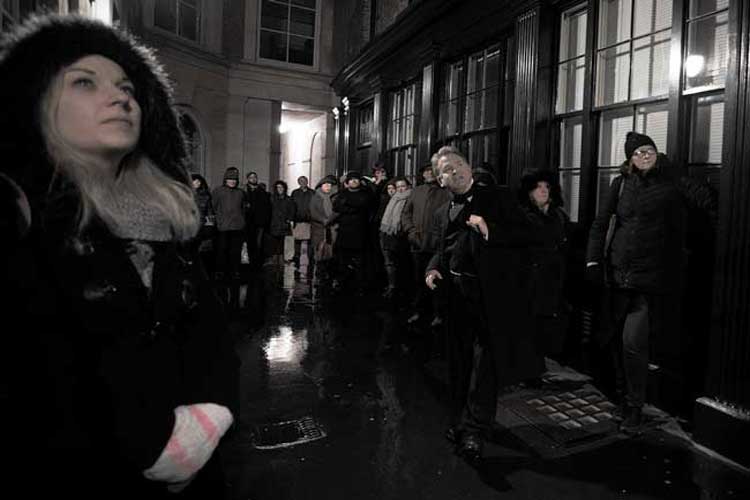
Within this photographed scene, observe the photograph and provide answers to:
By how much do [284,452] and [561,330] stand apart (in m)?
3.16

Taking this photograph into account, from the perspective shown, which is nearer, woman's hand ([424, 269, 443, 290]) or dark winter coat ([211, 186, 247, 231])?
woman's hand ([424, 269, 443, 290])

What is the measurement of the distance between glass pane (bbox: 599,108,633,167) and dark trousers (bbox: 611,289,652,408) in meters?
1.95

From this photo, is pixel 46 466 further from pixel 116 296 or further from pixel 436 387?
pixel 436 387

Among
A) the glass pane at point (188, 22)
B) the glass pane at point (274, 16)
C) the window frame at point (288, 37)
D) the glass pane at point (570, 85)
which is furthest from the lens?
the glass pane at point (274, 16)

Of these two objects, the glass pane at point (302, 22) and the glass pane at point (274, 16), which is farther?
the glass pane at point (302, 22)

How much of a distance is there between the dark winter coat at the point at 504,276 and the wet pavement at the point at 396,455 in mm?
621

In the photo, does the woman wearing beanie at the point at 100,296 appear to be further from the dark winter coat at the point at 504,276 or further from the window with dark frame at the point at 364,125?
the window with dark frame at the point at 364,125

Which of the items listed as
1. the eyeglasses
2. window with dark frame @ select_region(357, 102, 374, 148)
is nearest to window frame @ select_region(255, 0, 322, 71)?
window with dark frame @ select_region(357, 102, 374, 148)

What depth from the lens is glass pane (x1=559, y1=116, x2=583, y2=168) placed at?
6324 mm

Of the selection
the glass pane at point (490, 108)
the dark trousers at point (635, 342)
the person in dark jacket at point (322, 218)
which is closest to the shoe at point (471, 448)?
the dark trousers at point (635, 342)

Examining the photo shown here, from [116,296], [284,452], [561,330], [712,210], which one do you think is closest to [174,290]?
[116,296]

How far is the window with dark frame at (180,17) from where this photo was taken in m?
15.5

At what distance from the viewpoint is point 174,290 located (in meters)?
1.45

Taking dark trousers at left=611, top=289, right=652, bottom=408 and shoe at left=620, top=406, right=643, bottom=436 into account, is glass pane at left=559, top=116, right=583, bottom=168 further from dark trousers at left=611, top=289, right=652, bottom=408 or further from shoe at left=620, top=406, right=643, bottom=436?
shoe at left=620, top=406, right=643, bottom=436
